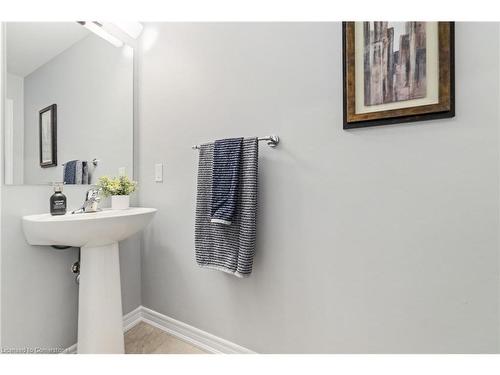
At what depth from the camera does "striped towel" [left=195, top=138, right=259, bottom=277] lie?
1.06 metres

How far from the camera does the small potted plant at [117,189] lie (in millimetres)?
1296

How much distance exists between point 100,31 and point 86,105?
0.45 meters

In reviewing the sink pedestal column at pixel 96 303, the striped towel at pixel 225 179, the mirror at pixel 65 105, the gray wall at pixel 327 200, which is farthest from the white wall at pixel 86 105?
the striped towel at pixel 225 179

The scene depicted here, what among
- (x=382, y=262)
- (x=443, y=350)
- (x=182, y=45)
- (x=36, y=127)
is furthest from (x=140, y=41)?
(x=443, y=350)

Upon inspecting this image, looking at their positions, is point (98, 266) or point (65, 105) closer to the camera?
point (98, 266)

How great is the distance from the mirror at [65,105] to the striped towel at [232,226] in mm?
609

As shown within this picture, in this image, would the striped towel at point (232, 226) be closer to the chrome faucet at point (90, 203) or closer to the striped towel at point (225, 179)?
the striped towel at point (225, 179)

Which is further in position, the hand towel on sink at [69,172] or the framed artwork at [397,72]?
the hand towel on sink at [69,172]

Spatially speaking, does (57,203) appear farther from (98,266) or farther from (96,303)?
(96,303)

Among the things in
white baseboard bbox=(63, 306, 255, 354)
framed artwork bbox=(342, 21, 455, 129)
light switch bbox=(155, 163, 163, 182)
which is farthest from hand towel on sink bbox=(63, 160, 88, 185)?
framed artwork bbox=(342, 21, 455, 129)

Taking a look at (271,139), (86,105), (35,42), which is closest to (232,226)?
(271,139)

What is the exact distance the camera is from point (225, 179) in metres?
1.11

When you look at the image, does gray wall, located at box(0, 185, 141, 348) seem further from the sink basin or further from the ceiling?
the ceiling

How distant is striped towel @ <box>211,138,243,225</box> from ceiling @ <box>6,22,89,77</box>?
93 cm
